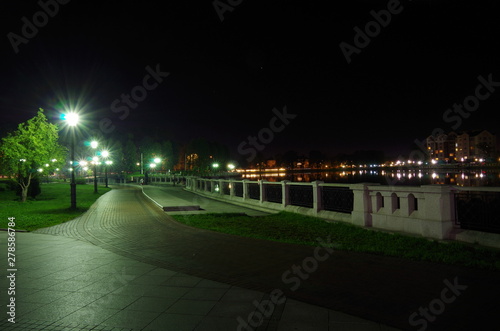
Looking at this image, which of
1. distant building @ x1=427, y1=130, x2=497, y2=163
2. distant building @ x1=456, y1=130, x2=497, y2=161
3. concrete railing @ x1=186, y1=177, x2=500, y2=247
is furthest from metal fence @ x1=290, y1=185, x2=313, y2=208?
distant building @ x1=456, y1=130, x2=497, y2=161

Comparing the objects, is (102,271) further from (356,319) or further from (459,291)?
(459,291)

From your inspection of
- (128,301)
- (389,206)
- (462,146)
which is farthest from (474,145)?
(128,301)

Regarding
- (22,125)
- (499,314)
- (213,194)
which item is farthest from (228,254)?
(22,125)

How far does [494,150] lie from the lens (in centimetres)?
14900

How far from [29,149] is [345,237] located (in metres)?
21.8

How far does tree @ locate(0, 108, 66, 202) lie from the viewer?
71.5ft

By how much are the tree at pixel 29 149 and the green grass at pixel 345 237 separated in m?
14.0

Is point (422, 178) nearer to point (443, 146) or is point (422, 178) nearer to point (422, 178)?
point (422, 178)

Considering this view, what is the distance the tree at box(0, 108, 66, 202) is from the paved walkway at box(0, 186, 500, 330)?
16228 mm

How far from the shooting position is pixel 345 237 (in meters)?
9.35

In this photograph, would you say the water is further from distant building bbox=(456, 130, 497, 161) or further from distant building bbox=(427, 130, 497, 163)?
distant building bbox=(456, 130, 497, 161)

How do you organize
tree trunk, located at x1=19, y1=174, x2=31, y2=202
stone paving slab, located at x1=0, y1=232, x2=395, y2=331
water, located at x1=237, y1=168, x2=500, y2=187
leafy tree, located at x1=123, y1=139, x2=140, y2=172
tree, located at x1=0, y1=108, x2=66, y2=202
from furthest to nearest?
leafy tree, located at x1=123, y1=139, x2=140, y2=172
water, located at x1=237, y1=168, x2=500, y2=187
tree trunk, located at x1=19, y1=174, x2=31, y2=202
tree, located at x1=0, y1=108, x2=66, y2=202
stone paving slab, located at x1=0, y1=232, x2=395, y2=331

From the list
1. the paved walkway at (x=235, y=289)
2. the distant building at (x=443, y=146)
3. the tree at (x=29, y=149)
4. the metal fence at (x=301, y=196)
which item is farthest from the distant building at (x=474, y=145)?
the paved walkway at (x=235, y=289)

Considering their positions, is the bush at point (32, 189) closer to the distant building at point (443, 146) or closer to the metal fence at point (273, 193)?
the metal fence at point (273, 193)
